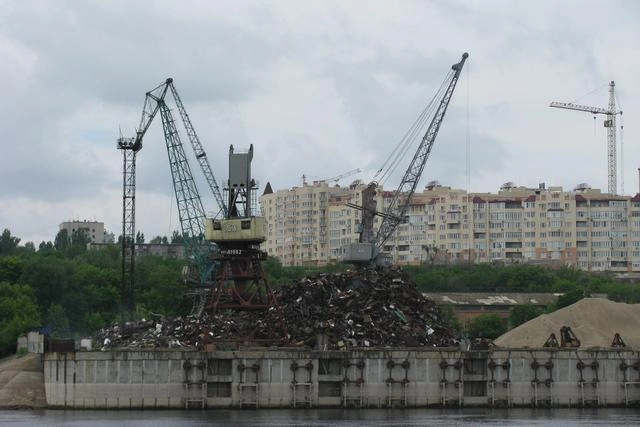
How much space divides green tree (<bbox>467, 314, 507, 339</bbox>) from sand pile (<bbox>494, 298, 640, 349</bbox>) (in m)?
36.9

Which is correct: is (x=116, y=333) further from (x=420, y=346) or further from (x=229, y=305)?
(x=420, y=346)

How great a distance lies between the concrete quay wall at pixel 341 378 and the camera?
11481 cm

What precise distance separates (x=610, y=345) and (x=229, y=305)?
32.9 metres

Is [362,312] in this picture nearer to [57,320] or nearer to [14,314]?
[14,314]

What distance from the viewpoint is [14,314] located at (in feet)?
509

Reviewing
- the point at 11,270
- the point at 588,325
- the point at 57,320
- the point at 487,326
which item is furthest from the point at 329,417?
the point at 11,270

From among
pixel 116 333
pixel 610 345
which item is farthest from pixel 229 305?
pixel 610 345

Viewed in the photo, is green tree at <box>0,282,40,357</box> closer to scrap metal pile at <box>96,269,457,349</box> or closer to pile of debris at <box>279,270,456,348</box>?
scrap metal pile at <box>96,269,457,349</box>

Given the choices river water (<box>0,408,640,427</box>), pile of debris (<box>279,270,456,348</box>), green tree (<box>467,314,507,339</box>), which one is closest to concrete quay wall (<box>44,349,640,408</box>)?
river water (<box>0,408,640,427</box>)

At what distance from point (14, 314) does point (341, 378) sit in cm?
4909

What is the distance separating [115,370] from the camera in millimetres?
114750

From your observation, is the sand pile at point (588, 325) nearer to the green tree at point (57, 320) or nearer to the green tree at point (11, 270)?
the green tree at point (57, 320)

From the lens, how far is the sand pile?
458 ft

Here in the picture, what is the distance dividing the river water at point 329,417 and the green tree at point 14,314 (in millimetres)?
26562
